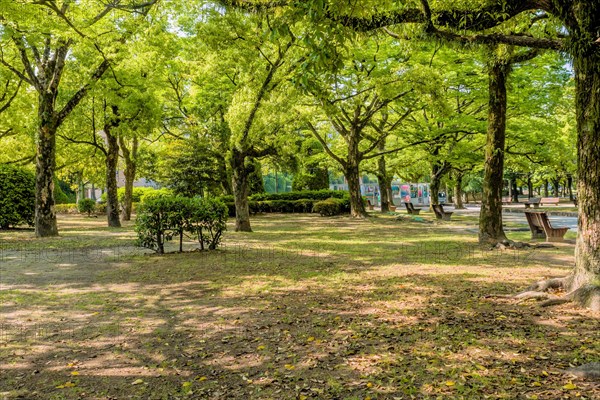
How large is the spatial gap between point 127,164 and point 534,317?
2503cm

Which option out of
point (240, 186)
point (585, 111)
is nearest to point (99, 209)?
point (240, 186)

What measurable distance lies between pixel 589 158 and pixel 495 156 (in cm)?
581

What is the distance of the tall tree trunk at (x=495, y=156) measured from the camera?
11.2 m

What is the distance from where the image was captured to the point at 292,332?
191 inches

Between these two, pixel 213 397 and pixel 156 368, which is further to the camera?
pixel 156 368

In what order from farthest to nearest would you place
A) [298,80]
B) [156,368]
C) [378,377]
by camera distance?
1. [298,80]
2. [156,368]
3. [378,377]

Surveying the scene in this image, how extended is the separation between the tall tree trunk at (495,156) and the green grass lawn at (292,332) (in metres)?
2.09

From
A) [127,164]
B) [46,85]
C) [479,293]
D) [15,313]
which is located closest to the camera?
[15,313]

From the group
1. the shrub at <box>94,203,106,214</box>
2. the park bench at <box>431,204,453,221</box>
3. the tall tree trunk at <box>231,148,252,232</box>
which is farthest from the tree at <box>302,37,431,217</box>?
the shrub at <box>94,203,106,214</box>

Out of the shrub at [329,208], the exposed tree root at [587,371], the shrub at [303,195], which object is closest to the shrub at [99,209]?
the shrub at [303,195]

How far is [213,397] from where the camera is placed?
335 centimetres

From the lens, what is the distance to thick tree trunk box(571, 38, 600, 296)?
5.46 meters

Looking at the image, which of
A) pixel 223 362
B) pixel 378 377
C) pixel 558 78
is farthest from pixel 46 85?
pixel 558 78

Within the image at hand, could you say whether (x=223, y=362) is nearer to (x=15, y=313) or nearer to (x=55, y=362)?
(x=55, y=362)
